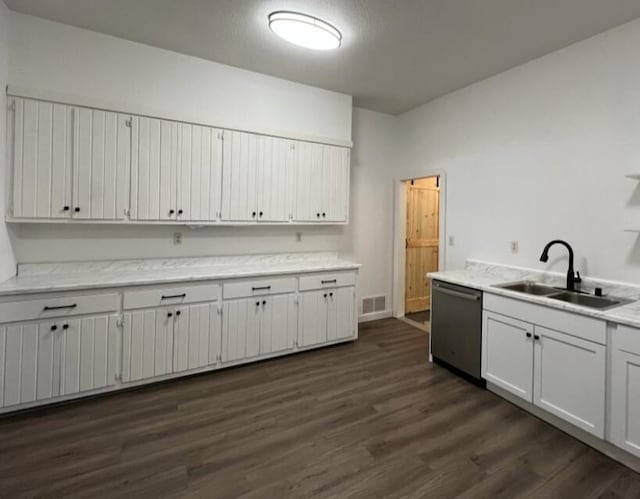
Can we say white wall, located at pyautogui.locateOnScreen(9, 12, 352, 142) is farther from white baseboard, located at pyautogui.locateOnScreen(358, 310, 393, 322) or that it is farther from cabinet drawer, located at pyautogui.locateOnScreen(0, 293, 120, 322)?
white baseboard, located at pyautogui.locateOnScreen(358, 310, 393, 322)

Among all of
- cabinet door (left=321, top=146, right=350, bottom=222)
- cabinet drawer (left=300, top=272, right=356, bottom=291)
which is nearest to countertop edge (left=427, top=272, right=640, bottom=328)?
cabinet drawer (left=300, top=272, right=356, bottom=291)

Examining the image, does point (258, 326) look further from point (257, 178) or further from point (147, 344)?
point (257, 178)

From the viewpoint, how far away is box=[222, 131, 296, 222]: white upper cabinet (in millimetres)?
3262

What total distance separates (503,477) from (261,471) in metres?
1.35

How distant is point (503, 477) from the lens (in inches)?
70.9

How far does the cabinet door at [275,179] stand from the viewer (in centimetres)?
343

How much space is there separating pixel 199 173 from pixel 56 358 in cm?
186

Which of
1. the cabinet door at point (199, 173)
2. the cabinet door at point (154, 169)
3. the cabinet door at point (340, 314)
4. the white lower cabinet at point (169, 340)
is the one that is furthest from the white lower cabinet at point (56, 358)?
the cabinet door at point (340, 314)

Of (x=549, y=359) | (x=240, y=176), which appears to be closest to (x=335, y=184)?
(x=240, y=176)

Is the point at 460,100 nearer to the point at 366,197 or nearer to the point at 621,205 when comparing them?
the point at 366,197

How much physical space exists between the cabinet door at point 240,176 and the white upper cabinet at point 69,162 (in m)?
0.85

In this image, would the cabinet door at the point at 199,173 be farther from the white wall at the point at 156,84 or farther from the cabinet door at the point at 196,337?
the cabinet door at the point at 196,337

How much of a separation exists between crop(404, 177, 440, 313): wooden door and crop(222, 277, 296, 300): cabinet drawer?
2.34m

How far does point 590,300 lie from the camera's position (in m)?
2.46
